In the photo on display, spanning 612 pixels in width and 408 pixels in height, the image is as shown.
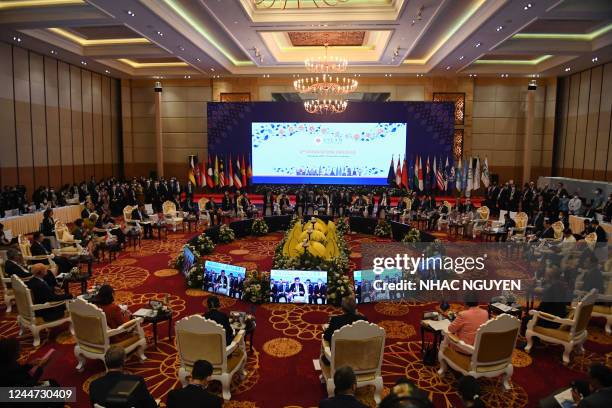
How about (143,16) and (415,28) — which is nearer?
(143,16)

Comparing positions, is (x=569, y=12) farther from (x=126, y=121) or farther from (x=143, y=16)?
(x=126, y=121)

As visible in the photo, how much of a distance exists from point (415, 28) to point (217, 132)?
10392 mm

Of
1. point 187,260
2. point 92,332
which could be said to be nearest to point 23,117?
point 187,260

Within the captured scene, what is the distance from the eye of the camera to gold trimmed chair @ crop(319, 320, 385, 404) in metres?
4.39

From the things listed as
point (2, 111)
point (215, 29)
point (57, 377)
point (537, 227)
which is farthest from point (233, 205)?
point (57, 377)

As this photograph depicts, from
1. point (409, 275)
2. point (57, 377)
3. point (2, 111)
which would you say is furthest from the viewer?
point (2, 111)

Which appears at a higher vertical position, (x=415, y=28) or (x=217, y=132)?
(x=415, y=28)

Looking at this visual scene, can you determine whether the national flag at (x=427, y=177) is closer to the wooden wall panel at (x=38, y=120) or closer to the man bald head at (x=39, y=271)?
the wooden wall panel at (x=38, y=120)

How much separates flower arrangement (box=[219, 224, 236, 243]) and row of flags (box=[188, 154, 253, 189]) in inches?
277

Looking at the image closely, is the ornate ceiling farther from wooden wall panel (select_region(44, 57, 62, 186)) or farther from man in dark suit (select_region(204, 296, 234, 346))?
man in dark suit (select_region(204, 296, 234, 346))

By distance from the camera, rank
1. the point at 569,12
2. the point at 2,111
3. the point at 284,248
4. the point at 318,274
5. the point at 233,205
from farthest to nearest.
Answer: the point at 233,205
the point at 2,111
the point at 569,12
the point at 284,248
the point at 318,274

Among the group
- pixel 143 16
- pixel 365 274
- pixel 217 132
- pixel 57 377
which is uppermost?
pixel 143 16

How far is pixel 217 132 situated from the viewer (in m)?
20.0

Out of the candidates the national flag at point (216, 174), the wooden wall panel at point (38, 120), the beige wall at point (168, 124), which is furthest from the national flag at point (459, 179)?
the wooden wall panel at point (38, 120)
